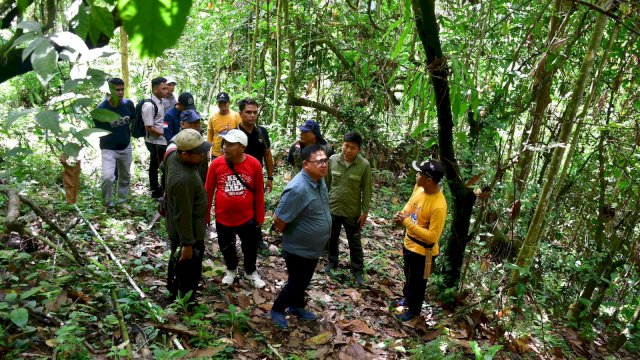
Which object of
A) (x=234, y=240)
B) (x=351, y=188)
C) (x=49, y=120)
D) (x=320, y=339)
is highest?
(x=49, y=120)

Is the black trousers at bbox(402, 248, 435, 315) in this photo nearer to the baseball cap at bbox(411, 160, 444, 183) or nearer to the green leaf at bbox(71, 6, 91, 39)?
the baseball cap at bbox(411, 160, 444, 183)

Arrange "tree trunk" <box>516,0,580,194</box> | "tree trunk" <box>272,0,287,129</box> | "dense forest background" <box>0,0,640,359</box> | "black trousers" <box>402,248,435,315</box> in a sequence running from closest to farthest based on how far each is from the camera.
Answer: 1. "dense forest background" <box>0,0,640,359</box>
2. "tree trunk" <box>516,0,580,194</box>
3. "black trousers" <box>402,248,435,315</box>
4. "tree trunk" <box>272,0,287,129</box>

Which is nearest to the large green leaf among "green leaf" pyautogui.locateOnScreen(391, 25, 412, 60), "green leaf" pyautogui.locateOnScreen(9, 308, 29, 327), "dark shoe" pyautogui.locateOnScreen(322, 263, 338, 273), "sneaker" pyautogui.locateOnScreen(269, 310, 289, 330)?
"green leaf" pyautogui.locateOnScreen(391, 25, 412, 60)

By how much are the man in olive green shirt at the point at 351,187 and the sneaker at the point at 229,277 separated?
1475mm

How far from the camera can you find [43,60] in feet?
3.35

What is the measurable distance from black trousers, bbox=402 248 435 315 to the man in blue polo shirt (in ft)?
4.21

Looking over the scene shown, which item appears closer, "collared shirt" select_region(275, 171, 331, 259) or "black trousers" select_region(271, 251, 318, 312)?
"collared shirt" select_region(275, 171, 331, 259)

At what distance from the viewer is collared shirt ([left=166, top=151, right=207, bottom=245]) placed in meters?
3.73

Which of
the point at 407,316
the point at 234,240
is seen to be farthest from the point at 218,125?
the point at 407,316

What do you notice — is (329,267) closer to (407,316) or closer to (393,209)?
(407,316)

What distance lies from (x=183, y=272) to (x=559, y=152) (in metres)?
3.98

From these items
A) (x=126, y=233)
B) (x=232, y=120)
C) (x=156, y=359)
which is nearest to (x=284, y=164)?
(x=232, y=120)

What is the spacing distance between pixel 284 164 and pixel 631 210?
6293mm

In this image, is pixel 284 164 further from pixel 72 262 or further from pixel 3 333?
pixel 3 333
